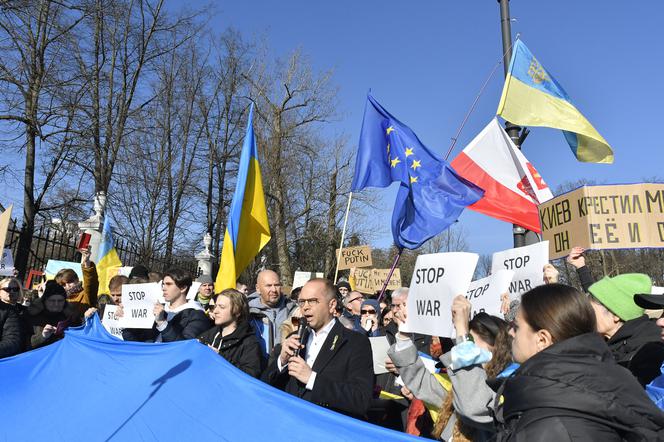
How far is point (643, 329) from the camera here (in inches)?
129

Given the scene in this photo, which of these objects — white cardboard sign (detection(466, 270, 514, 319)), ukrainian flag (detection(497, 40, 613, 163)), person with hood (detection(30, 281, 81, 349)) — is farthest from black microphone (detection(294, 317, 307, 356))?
ukrainian flag (detection(497, 40, 613, 163))

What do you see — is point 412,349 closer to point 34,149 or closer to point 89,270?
point 89,270

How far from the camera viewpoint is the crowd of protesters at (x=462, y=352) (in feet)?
6.09

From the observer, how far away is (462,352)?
2869 millimetres

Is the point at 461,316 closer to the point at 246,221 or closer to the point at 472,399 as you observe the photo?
the point at 472,399

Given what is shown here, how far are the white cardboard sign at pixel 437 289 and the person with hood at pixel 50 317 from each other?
174 inches

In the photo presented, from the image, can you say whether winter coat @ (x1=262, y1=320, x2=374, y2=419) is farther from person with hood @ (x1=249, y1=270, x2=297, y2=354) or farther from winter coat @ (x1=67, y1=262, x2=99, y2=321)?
winter coat @ (x1=67, y1=262, x2=99, y2=321)

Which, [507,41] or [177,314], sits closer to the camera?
[177,314]

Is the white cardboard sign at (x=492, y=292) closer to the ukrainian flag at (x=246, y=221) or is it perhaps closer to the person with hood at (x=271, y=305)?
the person with hood at (x=271, y=305)

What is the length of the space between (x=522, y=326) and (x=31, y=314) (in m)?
6.09

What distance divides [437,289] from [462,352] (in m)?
1.18

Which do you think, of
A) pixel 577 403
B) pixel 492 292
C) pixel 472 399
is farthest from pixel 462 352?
pixel 492 292

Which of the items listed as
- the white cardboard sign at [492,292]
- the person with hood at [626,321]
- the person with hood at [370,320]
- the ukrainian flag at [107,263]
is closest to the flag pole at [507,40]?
the person with hood at [370,320]

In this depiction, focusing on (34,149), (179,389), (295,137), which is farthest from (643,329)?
(295,137)
